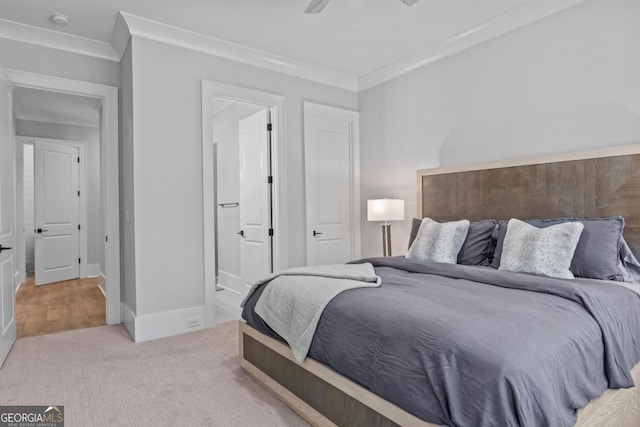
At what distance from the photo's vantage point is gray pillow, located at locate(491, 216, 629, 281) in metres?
2.28

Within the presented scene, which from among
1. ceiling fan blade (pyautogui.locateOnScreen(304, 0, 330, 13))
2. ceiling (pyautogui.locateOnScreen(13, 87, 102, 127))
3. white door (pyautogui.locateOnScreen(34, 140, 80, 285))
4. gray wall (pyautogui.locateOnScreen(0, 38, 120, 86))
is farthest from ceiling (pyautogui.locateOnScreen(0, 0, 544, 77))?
white door (pyautogui.locateOnScreen(34, 140, 80, 285))

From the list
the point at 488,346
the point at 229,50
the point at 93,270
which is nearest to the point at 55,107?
the point at 93,270

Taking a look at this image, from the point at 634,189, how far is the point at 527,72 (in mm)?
1207

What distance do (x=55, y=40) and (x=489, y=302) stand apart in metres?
3.97

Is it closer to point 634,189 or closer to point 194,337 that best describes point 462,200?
point 634,189

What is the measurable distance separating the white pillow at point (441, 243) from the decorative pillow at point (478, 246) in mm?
49

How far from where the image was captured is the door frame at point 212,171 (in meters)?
3.60

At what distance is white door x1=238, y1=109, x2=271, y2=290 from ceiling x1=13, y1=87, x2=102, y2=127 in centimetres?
188

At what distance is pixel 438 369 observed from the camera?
1352 mm

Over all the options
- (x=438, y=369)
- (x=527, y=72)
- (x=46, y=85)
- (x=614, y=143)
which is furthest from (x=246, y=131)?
(x=438, y=369)

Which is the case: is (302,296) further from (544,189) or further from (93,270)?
(93,270)

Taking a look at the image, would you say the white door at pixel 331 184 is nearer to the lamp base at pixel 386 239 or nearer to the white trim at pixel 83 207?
the lamp base at pixel 386 239

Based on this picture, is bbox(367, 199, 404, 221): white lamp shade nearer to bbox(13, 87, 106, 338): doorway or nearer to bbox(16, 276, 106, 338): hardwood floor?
bbox(16, 276, 106, 338): hardwood floor

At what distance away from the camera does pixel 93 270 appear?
21.4 ft
